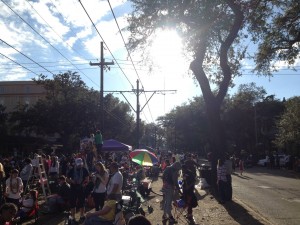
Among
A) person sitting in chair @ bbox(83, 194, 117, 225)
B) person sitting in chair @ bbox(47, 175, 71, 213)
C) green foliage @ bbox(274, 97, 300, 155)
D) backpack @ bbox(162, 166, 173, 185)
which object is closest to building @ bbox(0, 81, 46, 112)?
green foliage @ bbox(274, 97, 300, 155)

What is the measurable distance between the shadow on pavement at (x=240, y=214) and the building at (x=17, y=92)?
275ft

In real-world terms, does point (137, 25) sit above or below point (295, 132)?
above

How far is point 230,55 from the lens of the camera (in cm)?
2212

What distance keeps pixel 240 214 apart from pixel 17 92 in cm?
8828

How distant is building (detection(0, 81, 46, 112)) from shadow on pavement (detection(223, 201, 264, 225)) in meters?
83.9

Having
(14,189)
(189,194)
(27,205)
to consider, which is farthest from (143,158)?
(14,189)

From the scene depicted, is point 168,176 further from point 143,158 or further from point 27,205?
point 143,158

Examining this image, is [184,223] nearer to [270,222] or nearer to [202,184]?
[270,222]

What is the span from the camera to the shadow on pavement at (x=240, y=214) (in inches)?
446

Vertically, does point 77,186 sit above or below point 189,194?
above

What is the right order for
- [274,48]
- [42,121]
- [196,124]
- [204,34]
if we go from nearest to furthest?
[204,34]
[274,48]
[42,121]
[196,124]

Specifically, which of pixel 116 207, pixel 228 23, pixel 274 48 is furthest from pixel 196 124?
pixel 116 207

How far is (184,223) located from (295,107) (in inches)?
1225

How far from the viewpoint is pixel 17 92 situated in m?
93.2
